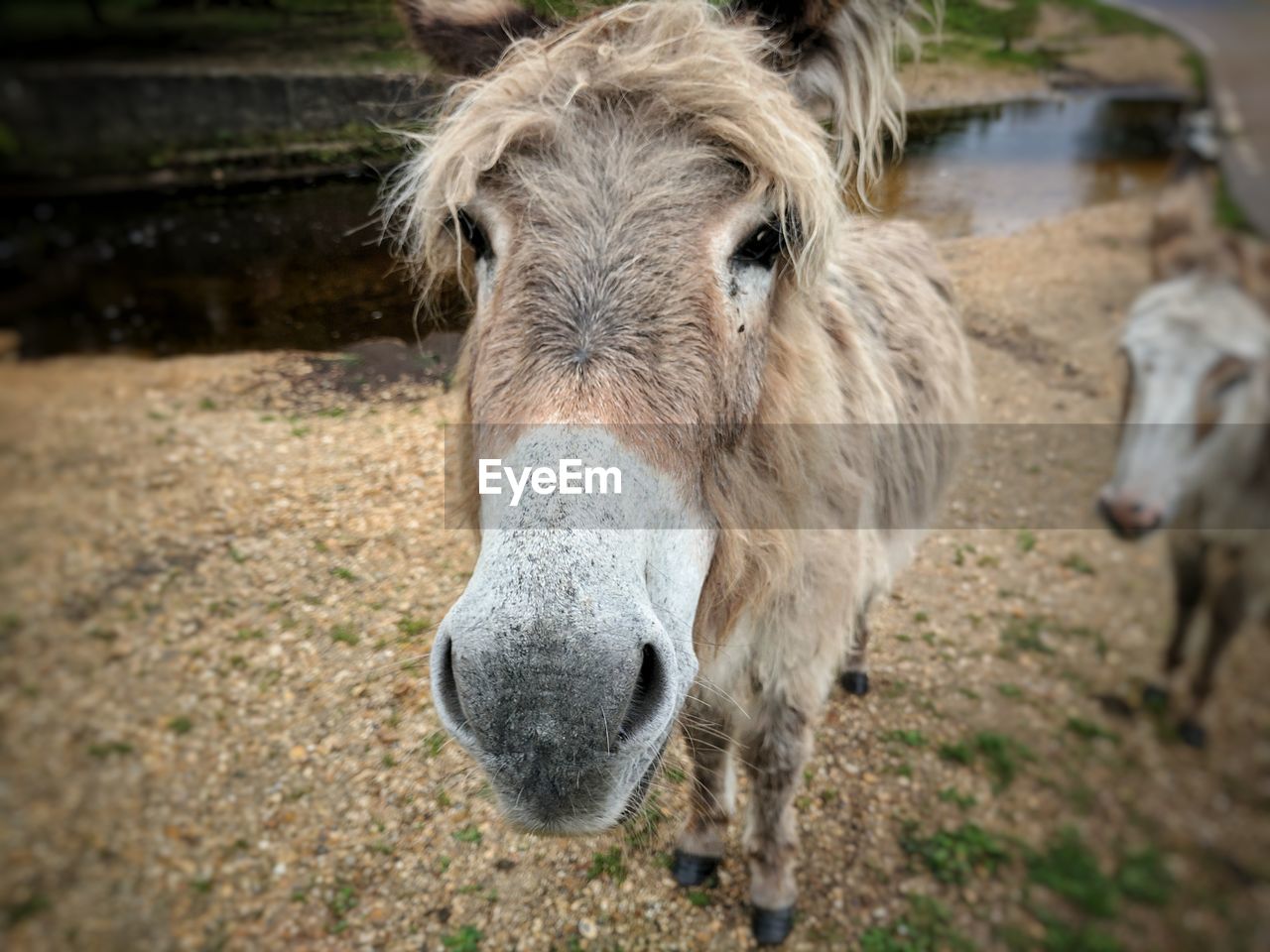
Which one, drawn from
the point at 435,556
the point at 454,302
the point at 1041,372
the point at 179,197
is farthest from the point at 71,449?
the point at 1041,372

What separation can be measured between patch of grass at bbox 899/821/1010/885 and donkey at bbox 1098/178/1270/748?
3.43ft

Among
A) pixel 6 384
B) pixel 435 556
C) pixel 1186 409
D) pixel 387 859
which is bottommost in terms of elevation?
pixel 387 859

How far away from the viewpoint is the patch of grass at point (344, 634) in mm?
3670

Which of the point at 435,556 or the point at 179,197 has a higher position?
the point at 179,197

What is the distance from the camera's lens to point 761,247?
5.19 ft

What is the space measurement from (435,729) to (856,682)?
101 inches

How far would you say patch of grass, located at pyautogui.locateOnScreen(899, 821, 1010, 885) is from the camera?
179 cm

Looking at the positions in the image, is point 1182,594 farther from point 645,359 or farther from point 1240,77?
point 645,359

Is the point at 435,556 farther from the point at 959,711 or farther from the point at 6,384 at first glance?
the point at 959,711

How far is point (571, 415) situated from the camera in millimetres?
1215

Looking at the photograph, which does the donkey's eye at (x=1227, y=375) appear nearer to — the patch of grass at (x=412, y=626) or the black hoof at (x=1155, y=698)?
the black hoof at (x=1155, y=698)

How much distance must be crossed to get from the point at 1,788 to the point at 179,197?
11.6ft

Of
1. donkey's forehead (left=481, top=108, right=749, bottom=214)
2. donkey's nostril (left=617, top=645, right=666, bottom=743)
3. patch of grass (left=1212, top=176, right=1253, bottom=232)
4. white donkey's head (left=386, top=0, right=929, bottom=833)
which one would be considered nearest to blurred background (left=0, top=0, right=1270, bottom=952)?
patch of grass (left=1212, top=176, right=1253, bottom=232)

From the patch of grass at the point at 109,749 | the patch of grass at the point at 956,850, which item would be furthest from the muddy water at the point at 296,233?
the patch of grass at the point at 109,749
